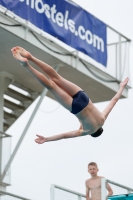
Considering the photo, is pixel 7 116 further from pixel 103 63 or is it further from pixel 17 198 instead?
pixel 17 198

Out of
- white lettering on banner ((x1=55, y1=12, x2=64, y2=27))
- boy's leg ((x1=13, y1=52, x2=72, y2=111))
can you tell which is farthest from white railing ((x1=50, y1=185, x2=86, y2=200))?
white lettering on banner ((x1=55, y1=12, x2=64, y2=27))

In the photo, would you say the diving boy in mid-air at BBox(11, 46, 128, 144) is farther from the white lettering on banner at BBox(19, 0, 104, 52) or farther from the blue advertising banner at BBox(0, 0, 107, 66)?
the white lettering on banner at BBox(19, 0, 104, 52)

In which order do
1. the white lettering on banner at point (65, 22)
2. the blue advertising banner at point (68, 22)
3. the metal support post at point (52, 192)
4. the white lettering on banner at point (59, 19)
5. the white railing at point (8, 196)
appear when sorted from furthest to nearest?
the white lettering on banner at point (59, 19) → the white lettering on banner at point (65, 22) → the blue advertising banner at point (68, 22) → the white railing at point (8, 196) → the metal support post at point (52, 192)

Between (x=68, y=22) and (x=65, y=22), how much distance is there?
140 millimetres

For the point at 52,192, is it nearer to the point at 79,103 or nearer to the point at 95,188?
the point at 95,188

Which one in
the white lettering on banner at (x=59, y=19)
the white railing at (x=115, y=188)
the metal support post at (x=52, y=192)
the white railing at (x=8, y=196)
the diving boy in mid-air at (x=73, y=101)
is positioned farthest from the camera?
the white lettering on banner at (x=59, y=19)

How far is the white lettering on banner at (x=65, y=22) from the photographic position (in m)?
23.2

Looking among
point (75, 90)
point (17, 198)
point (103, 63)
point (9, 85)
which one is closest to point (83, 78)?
point (103, 63)

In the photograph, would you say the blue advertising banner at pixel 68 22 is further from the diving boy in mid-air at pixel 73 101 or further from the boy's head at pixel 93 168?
the diving boy in mid-air at pixel 73 101

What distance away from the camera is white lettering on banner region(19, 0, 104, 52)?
23.2 meters

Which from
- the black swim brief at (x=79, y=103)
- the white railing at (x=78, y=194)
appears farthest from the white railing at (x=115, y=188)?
the black swim brief at (x=79, y=103)

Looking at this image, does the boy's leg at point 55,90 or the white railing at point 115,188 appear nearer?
the boy's leg at point 55,90

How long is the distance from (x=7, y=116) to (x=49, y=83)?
511 inches

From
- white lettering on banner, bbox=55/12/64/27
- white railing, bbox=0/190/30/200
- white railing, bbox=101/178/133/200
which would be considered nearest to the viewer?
white railing, bbox=101/178/133/200
